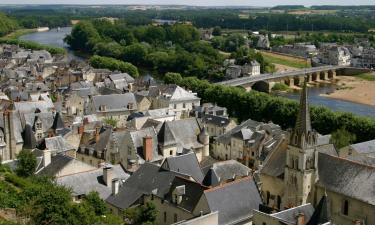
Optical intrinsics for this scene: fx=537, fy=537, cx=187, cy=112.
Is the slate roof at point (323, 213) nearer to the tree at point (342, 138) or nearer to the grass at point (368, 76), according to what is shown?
the tree at point (342, 138)

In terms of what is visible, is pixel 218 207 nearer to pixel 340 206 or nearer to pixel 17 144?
pixel 340 206

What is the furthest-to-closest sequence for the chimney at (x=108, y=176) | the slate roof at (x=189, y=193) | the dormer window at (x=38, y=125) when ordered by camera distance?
the dormer window at (x=38, y=125) < the chimney at (x=108, y=176) < the slate roof at (x=189, y=193)

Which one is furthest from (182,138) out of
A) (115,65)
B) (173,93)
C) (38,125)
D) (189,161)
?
(115,65)

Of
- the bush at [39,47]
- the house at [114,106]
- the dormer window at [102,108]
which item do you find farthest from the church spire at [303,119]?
the bush at [39,47]

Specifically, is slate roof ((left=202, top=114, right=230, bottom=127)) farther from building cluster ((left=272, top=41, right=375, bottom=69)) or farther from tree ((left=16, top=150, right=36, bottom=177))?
building cluster ((left=272, top=41, right=375, bottom=69))

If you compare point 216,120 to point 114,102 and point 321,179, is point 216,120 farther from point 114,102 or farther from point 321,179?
point 321,179

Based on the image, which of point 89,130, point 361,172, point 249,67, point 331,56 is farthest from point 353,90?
point 361,172
